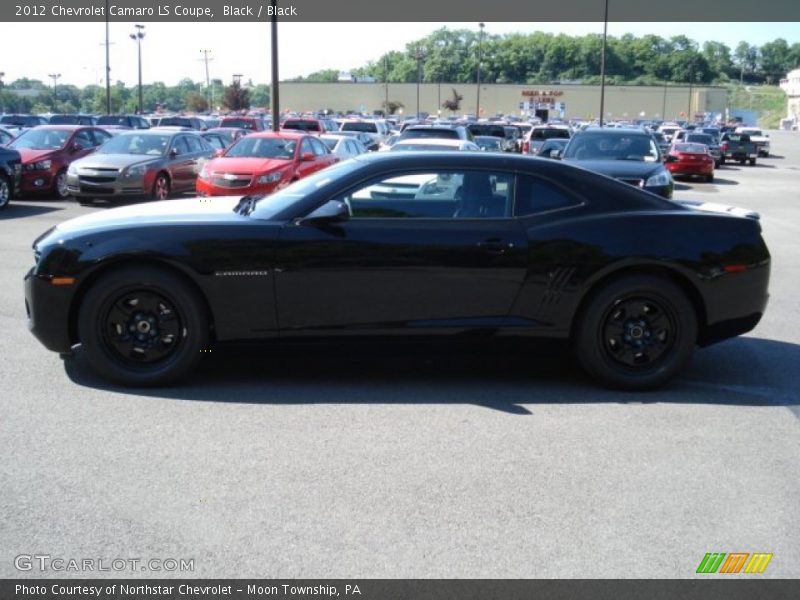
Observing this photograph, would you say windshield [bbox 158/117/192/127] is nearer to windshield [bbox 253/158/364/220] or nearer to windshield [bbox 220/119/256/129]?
windshield [bbox 220/119/256/129]

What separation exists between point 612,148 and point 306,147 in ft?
19.3

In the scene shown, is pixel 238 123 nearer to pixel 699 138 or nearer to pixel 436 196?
pixel 699 138

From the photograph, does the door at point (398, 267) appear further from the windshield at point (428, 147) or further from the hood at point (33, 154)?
the hood at point (33, 154)

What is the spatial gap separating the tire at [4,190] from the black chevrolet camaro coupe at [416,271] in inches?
464

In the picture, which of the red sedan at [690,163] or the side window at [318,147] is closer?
the side window at [318,147]

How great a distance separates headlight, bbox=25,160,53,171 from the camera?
19.7 meters

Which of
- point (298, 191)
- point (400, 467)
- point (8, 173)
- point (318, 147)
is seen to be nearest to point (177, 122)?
point (318, 147)

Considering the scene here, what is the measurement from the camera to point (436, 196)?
6172mm

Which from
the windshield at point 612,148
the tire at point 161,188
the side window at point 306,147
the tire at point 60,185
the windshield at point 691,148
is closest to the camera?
the windshield at point 612,148

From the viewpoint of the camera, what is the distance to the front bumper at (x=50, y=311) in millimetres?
5883

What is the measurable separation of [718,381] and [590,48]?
616 feet

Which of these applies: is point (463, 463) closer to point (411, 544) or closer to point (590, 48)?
point (411, 544)

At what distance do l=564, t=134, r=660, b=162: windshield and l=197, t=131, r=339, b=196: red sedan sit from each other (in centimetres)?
496

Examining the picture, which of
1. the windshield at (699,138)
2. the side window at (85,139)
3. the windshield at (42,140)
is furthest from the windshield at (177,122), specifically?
the windshield at (699,138)
